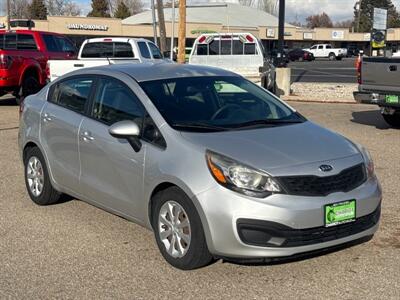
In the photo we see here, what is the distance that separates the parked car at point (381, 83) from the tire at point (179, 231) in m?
7.49

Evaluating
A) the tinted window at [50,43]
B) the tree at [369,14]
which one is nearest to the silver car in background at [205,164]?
the tinted window at [50,43]

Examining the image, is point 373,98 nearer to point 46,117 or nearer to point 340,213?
point 46,117

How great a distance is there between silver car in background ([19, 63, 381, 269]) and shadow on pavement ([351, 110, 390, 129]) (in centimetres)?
757

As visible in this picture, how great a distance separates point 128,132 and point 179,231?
92cm

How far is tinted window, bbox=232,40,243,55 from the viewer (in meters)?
20.0

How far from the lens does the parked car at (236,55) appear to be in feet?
57.4

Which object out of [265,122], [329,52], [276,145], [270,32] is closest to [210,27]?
[270,32]

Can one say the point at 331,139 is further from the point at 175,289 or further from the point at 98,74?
the point at 98,74

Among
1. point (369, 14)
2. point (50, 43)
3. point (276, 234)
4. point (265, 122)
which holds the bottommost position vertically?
point (276, 234)

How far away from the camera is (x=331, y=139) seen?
492cm

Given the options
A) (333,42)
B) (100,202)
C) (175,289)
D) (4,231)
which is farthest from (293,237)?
(333,42)

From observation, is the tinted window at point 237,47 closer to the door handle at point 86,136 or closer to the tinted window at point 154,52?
the tinted window at point 154,52

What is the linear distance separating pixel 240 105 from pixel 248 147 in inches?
40.6

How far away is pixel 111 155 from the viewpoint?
5152mm
